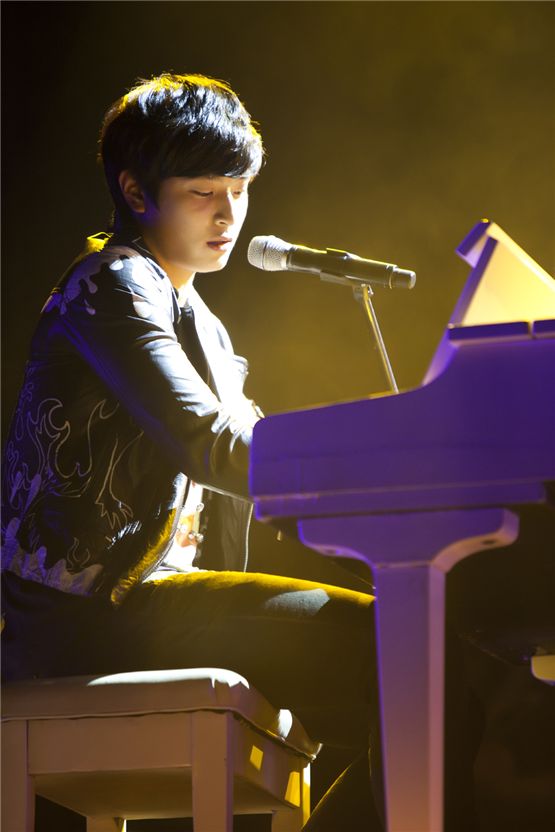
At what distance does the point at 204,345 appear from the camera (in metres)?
1.63

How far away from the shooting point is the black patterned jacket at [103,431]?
1.35 meters

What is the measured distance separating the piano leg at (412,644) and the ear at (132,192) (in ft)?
2.73

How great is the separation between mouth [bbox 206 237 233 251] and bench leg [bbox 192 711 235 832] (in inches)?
30.1

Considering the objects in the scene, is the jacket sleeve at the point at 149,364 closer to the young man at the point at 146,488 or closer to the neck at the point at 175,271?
the young man at the point at 146,488

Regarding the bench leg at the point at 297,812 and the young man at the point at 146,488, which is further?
the bench leg at the point at 297,812

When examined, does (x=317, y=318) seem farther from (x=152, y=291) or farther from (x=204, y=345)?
(x=152, y=291)

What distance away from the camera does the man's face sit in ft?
5.26

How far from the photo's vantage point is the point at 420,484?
969mm

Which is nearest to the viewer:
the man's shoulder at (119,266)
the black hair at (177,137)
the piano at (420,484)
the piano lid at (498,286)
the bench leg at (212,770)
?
the piano at (420,484)

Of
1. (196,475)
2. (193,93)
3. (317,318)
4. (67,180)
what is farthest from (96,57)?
(196,475)

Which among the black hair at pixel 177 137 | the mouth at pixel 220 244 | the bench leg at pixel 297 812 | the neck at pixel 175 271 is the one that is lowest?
the bench leg at pixel 297 812

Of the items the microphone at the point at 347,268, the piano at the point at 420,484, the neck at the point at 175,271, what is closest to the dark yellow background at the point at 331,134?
the neck at the point at 175,271

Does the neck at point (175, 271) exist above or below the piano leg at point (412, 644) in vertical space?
above

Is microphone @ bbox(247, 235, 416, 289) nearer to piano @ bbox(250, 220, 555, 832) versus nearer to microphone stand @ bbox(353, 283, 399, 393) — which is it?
microphone stand @ bbox(353, 283, 399, 393)
